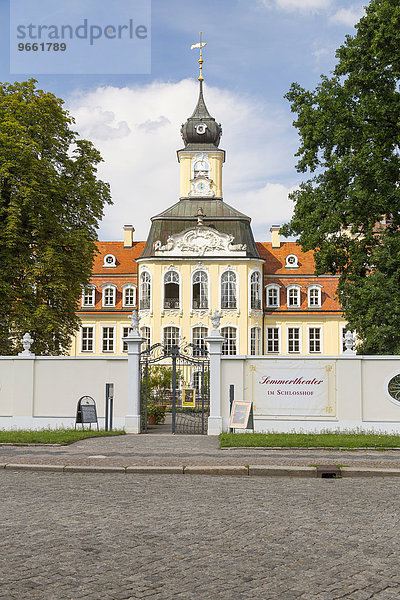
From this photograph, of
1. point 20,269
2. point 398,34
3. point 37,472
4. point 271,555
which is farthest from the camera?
point 20,269

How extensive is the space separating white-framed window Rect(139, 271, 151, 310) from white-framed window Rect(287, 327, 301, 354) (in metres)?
11.8

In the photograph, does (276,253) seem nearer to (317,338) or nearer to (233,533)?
(317,338)

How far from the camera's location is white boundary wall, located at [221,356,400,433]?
63.2ft

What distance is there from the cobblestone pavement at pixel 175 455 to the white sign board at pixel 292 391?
3497 mm

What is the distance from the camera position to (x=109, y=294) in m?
58.2

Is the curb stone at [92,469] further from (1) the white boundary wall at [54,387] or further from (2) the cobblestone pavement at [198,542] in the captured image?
(1) the white boundary wall at [54,387]

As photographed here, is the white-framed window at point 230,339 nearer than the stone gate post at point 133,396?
No

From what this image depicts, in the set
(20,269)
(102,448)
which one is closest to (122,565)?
(102,448)

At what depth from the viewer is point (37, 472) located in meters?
12.5

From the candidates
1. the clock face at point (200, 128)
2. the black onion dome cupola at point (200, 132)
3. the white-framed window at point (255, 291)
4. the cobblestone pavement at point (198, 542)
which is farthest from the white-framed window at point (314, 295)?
the cobblestone pavement at point (198, 542)

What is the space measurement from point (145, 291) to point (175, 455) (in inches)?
1563

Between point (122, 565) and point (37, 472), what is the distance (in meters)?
6.95

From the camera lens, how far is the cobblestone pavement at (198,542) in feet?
17.6

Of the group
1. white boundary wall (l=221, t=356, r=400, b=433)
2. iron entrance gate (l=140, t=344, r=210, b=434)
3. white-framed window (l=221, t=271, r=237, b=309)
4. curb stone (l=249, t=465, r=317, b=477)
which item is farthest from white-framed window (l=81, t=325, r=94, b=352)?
curb stone (l=249, t=465, r=317, b=477)
